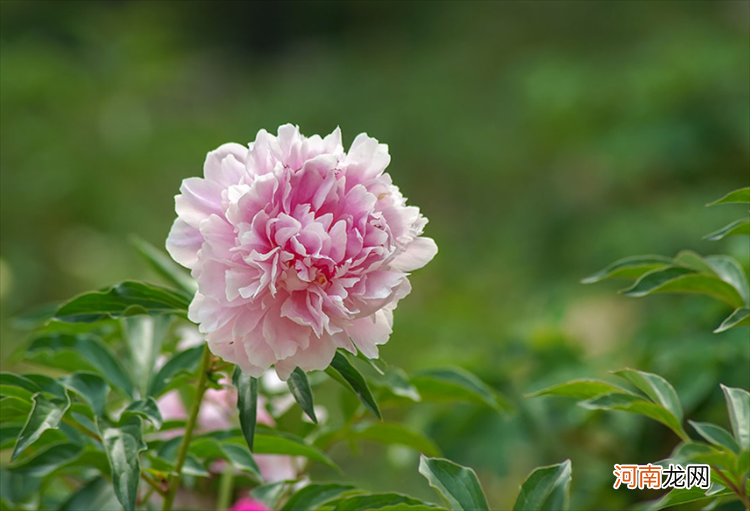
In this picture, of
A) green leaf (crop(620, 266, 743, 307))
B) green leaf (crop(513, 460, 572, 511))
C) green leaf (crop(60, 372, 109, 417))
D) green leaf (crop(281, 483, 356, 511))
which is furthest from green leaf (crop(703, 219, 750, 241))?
green leaf (crop(60, 372, 109, 417))

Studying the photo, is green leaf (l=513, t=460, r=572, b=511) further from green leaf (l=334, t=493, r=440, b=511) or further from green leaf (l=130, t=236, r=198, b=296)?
green leaf (l=130, t=236, r=198, b=296)

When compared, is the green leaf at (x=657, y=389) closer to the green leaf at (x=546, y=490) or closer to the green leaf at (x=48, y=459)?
the green leaf at (x=546, y=490)

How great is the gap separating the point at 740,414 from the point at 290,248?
0.25 meters

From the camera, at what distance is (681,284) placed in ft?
1.45

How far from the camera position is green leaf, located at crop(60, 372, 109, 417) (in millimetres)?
448

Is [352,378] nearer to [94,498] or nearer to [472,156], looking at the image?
[94,498]

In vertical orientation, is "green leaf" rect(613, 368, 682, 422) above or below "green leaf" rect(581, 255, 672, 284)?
below

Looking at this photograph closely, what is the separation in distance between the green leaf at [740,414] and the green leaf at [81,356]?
35 cm

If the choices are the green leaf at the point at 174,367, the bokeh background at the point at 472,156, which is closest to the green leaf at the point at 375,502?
the green leaf at the point at 174,367

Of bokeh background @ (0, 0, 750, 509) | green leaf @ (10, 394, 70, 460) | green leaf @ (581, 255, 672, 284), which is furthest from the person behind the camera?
bokeh background @ (0, 0, 750, 509)

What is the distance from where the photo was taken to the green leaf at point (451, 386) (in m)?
0.51

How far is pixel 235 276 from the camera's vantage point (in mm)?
356

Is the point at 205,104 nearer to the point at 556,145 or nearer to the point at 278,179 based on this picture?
the point at 556,145

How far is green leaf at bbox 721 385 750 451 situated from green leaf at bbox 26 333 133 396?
1.16 ft
